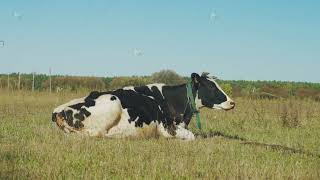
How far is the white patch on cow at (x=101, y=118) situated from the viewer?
11484mm

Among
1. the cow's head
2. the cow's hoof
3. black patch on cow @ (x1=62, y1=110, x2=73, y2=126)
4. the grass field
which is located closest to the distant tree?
the cow's head

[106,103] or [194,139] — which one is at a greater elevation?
[106,103]

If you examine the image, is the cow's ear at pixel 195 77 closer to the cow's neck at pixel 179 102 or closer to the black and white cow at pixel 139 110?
the black and white cow at pixel 139 110

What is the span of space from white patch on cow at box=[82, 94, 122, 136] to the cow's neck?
1407mm

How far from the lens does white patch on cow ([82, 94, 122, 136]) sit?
11.5 meters

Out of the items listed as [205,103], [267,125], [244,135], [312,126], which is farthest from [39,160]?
[312,126]

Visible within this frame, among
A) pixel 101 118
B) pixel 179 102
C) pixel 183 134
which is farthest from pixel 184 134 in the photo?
pixel 101 118

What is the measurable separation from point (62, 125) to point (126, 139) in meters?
1.40

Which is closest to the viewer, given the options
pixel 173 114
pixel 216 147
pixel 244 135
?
pixel 216 147

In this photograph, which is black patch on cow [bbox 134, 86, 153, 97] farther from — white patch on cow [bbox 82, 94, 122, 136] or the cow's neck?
white patch on cow [bbox 82, 94, 122, 136]

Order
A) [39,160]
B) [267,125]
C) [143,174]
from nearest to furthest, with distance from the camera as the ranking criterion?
1. [143,174]
2. [39,160]
3. [267,125]

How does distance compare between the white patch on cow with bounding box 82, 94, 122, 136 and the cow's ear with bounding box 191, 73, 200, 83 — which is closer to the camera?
the white patch on cow with bounding box 82, 94, 122, 136

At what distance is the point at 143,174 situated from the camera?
23.9 ft

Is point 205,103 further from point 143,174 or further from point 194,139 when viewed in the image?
point 143,174
